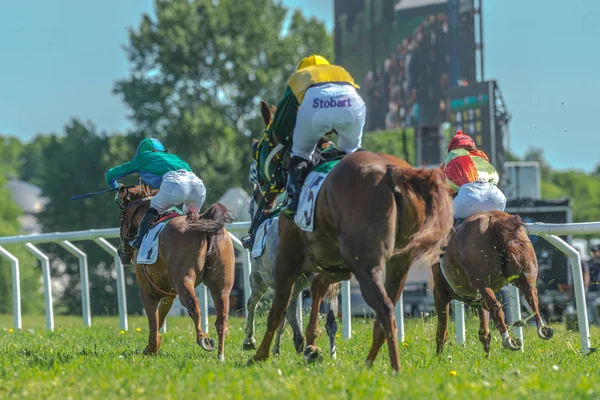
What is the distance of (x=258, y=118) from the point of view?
42.4m

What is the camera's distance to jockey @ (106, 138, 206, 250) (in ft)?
30.1

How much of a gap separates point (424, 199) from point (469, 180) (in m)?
2.81

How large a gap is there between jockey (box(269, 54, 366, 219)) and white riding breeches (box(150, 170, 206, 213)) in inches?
86.7

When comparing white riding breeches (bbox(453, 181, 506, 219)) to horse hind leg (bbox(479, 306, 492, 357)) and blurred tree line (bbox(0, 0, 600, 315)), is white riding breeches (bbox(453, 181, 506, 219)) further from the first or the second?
blurred tree line (bbox(0, 0, 600, 315))

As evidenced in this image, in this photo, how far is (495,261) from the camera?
836 centimetres

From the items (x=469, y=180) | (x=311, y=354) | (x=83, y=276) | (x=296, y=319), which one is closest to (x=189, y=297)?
(x=296, y=319)

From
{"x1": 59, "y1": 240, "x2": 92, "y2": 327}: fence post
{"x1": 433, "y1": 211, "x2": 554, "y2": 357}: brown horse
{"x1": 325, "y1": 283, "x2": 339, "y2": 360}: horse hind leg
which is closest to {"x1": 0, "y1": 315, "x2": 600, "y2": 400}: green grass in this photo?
{"x1": 325, "y1": 283, "x2": 339, "y2": 360}: horse hind leg

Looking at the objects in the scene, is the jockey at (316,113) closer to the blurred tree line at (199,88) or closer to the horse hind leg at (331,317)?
the horse hind leg at (331,317)

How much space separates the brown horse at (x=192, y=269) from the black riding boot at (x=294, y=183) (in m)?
1.80

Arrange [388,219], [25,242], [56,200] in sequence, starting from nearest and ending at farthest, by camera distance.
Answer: [388,219], [25,242], [56,200]

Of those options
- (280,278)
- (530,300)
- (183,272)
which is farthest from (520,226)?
(183,272)

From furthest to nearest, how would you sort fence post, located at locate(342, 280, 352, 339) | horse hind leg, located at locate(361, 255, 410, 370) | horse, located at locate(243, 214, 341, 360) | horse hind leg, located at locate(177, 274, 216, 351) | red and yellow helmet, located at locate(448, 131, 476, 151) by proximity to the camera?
fence post, located at locate(342, 280, 352, 339), red and yellow helmet, located at locate(448, 131, 476, 151), horse hind leg, located at locate(177, 274, 216, 351), horse, located at locate(243, 214, 341, 360), horse hind leg, located at locate(361, 255, 410, 370)

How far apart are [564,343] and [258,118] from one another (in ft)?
111

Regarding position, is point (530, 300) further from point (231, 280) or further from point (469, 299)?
point (231, 280)
